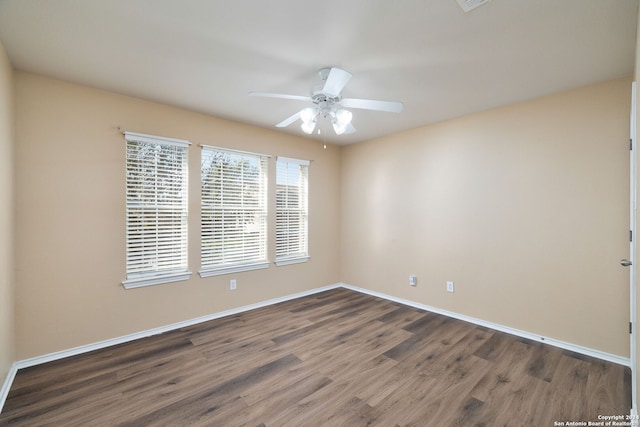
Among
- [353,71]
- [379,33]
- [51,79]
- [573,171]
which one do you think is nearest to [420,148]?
[573,171]

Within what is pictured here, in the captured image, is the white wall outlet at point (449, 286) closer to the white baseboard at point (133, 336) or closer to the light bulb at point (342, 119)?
the white baseboard at point (133, 336)

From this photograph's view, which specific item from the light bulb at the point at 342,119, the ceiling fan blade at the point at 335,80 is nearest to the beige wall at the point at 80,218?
the light bulb at the point at 342,119

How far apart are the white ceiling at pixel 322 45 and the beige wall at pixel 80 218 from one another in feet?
0.89

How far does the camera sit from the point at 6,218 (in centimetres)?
215

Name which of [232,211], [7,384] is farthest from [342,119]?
[7,384]

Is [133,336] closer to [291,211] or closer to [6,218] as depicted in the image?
[6,218]

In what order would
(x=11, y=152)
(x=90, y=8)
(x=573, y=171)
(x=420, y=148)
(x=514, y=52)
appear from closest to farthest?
(x=90, y=8) → (x=514, y=52) → (x=11, y=152) → (x=573, y=171) → (x=420, y=148)

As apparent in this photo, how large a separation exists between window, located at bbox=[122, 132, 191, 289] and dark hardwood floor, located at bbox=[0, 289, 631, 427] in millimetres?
748

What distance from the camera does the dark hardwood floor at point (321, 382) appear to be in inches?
74.4

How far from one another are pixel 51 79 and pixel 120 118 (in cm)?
57

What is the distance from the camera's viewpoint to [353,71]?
2.41 meters

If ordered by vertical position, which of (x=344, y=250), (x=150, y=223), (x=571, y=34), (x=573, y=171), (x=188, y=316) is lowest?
(x=188, y=316)

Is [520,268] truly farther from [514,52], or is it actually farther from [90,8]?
[90,8]

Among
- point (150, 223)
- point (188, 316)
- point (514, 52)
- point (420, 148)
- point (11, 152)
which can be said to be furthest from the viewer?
point (420, 148)
